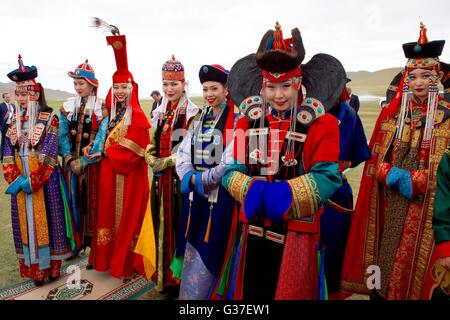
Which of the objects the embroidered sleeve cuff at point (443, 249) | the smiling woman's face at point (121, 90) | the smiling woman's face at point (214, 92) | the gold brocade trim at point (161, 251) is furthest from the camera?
the smiling woman's face at point (121, 90)

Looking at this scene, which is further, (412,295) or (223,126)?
(223,126)

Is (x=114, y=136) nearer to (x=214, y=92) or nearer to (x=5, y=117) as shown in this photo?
(x=214, y=92)

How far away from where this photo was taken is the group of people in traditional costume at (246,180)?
2033mm

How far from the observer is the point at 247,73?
92.4 inches

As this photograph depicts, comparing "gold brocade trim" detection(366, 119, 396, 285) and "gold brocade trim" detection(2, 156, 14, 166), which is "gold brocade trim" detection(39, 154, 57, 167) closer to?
"gold brocade trim" detection(2, 156, 14, 166)

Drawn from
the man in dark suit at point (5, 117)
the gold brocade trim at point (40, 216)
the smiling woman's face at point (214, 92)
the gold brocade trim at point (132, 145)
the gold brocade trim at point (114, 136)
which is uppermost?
the smiling woman's face at point (214, 92)

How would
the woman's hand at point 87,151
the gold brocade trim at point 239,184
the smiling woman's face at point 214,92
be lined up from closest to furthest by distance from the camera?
1. the gold brocade trim at point 239,184
2. the smiling woman's face at point 214,92
3. the woman's hand at point 87,151

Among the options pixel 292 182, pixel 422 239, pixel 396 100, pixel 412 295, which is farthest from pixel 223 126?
pixel 412 295

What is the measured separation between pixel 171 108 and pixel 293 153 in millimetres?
1863

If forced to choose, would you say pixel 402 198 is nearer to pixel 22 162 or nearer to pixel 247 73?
pixel 247 73

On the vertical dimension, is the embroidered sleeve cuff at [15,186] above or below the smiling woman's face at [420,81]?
below

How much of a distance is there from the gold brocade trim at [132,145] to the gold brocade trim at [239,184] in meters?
1.93

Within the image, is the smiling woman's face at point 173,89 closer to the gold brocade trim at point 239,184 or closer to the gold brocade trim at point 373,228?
the gold brocade trim at point 239,184

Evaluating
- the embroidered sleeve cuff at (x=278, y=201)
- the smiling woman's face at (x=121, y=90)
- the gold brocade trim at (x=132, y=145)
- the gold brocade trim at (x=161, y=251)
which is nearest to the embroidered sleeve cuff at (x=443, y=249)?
the embroidered sleeve cuff at (x=278, y=201)
